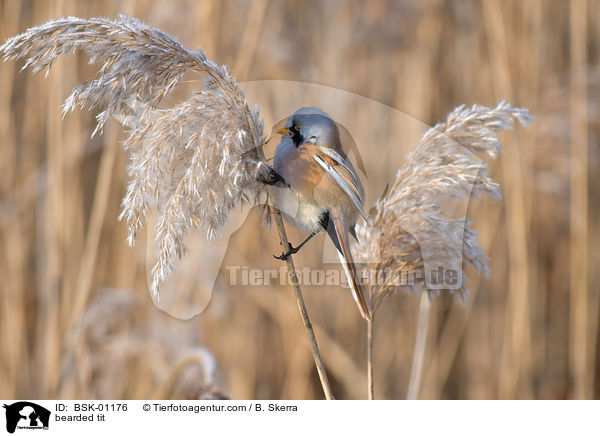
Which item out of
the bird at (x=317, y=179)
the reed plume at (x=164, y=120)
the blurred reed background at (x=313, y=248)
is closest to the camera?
the reed plume at (x=164, y=120)

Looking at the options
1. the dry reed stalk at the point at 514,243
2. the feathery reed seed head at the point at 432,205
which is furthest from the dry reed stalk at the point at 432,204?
the dry reed stalk at the point at 514,243

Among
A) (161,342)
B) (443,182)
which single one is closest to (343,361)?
(161,342)

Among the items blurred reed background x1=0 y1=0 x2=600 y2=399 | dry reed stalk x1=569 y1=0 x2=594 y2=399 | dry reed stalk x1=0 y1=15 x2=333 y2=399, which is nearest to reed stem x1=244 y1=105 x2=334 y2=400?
dry reed stalk x1=0 y1=15 x2=333 y2=399

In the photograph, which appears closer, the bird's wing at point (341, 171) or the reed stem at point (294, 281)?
the reed stem at point (294, 281)

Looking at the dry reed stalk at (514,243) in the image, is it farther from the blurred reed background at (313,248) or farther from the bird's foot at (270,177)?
the bird's foot at (270,177)

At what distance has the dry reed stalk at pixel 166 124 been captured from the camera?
0.78m

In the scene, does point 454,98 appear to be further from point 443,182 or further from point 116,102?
point 116,102

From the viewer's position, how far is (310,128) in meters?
0.91

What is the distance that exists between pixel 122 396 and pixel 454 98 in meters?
1.94

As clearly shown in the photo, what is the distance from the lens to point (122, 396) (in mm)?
1897

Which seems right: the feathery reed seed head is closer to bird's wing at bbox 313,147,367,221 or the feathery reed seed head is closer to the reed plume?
bird's wing at bbox 313,147,367,221

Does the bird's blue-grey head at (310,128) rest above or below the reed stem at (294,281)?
above

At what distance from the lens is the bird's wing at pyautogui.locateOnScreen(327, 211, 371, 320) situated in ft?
2.79

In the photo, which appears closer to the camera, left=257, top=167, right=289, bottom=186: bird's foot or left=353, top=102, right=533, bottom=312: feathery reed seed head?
left=257, top=167, right=289, bottom=186: bird's foot
